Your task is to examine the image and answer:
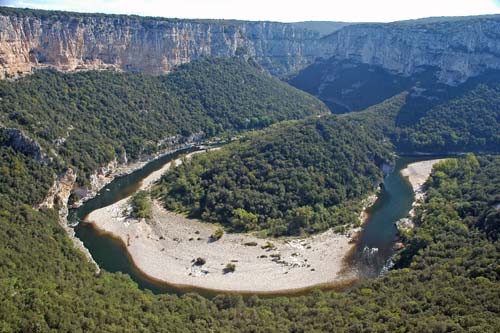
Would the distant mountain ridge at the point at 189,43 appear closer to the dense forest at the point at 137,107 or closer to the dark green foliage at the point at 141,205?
the dense forest at the point at 137,107

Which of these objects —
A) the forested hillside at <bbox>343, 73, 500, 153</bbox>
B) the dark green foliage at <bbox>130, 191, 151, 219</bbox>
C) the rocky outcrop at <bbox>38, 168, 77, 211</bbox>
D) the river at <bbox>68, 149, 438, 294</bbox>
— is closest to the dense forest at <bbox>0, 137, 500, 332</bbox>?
the river at <bbox>68, 149, 438, 294</bbox>

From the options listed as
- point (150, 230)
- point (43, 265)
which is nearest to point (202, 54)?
point (150, 230)

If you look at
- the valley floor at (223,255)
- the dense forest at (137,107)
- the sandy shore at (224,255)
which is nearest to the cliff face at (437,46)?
the dense forest at (137,107)

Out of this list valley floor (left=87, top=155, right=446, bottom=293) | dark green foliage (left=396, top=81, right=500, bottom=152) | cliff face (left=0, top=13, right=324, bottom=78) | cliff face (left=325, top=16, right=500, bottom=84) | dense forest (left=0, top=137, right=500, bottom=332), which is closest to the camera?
dense forest (left=0, top=137, right=500, bottom=332)

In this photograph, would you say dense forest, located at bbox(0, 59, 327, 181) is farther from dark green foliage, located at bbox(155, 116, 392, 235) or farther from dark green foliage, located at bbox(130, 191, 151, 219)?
dark green foliage, located at bbox(155, 116, 392, 235)

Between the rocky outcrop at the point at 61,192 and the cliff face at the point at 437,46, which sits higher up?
the cliff face at the point at 437,46

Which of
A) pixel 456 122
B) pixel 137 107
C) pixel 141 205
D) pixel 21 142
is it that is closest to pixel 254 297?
pixel 141 205

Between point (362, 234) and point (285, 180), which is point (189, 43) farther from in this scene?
point (362, 234)
